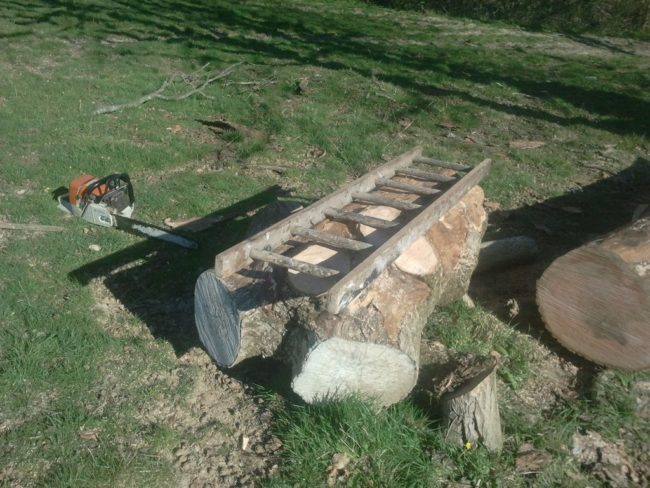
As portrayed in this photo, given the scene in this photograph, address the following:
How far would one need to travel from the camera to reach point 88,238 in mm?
5871

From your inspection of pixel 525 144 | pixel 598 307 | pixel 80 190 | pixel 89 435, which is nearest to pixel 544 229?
pixel 598 307

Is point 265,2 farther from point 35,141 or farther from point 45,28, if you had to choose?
point 35,141

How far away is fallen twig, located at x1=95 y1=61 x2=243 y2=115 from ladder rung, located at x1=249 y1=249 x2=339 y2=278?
538 centimetres

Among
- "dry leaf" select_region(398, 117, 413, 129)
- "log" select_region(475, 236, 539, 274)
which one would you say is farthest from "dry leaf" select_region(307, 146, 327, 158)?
"log" select_region(475, 236, 539, 274)

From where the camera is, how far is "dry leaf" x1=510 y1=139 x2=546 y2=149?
27.9 ft

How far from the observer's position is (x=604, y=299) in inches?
171

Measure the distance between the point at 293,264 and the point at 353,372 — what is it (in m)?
0.67

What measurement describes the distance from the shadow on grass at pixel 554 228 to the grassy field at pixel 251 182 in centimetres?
3

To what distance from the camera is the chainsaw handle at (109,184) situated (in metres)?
6.02

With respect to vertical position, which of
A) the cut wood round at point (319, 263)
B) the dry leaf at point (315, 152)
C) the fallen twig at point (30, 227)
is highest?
the cut wood round at point (319, 263)

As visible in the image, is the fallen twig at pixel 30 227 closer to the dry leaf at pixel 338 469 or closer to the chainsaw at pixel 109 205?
the chainsaw at pixel 109 205

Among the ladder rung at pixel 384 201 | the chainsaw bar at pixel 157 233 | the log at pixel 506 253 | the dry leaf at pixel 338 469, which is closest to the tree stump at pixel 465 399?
the dry leaf at pixel 338 469

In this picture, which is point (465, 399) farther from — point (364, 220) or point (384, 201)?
point (384, 201)

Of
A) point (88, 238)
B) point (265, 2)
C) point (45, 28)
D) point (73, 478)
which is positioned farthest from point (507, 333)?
point (265, 2)
